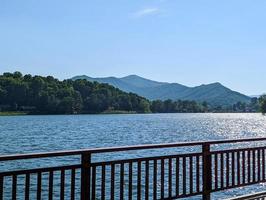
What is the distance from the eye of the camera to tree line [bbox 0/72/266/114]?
148625mm

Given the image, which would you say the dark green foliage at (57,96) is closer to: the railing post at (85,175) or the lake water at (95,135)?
the lake water at (95,135)

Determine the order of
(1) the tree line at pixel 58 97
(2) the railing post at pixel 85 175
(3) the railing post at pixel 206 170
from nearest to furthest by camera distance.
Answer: (2) the railing post at pixel 85 175 → (3) the railing post at pixel 206 170 → (1) the tree line at pixel 58 97

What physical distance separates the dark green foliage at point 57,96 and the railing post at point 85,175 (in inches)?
5652

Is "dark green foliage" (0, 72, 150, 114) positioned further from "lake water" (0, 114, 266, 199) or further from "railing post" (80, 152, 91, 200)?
"railing post" (80, 152, 91, 200)

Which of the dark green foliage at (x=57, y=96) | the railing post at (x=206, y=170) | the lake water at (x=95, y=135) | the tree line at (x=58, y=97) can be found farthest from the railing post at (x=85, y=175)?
the dark green foliage at (x=57, y=96)

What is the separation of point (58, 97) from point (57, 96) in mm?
749

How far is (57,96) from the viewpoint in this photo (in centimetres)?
15500

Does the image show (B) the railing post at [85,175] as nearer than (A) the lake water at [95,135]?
Yes

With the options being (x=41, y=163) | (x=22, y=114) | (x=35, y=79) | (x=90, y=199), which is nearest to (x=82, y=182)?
(x=90, y=199)

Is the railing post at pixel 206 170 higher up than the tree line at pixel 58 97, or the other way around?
the tree line at pixel 58 97

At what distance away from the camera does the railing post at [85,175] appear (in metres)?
5.73

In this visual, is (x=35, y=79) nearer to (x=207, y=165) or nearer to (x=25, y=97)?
(x=25, y=97)

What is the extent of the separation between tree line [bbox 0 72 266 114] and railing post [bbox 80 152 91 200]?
123535mm

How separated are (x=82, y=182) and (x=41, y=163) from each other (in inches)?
760
